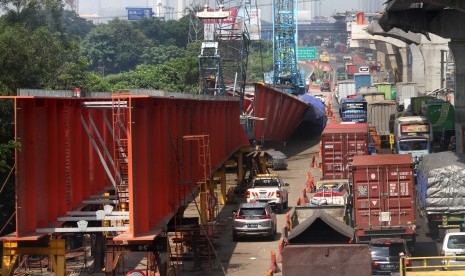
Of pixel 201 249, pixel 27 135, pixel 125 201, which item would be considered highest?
pixel 27 135

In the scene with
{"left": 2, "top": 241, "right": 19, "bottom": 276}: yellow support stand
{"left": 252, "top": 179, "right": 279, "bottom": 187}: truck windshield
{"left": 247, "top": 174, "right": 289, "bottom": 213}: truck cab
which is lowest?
{"left": 247, "top": 174, "right": 289, "bottom": 213}: truck cab

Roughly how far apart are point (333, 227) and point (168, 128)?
4453 mm

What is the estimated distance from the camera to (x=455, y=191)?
1170 inches

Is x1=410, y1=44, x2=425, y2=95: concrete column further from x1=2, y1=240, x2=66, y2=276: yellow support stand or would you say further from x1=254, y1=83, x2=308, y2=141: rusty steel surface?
x1=2, y1=240, x2=66, y2=276: yellow support stand

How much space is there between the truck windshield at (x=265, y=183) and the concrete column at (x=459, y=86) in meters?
14.2

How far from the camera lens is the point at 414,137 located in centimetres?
5081

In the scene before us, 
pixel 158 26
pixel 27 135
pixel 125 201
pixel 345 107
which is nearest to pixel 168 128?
pixel 125 201

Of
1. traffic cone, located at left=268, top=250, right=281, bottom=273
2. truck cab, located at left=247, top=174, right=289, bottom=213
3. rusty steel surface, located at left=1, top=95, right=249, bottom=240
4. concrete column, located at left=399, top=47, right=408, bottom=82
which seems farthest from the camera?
concrete column, located at left=399, top=47, right=408, bottom=82

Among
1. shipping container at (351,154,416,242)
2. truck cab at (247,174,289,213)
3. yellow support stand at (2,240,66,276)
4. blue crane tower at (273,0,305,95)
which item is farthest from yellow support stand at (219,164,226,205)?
blue crane tower at (273,0,305,95)

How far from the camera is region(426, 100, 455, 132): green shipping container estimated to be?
57.7 metres

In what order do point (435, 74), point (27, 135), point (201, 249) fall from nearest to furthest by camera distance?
point (27, 135), point (201, 249), point (435, 74)

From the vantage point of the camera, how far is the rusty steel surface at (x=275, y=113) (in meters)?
63.5

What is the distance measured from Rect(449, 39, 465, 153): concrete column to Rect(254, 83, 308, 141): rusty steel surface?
11.7 meters

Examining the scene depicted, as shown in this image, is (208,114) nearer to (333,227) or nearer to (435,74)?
(333,227)
